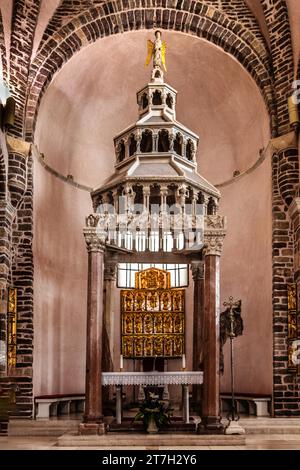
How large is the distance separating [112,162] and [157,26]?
352 centimetres

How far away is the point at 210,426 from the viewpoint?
43.5 feet

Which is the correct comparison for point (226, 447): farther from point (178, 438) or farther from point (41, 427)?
point (41, 427)

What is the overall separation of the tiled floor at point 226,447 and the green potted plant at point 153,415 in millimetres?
986

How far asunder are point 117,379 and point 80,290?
5122mm

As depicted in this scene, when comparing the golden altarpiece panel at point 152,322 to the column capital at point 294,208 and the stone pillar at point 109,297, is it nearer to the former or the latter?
the stone pillar at point 109,297

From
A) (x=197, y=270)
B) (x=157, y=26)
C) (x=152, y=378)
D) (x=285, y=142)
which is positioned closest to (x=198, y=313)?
(x=197, y=270)

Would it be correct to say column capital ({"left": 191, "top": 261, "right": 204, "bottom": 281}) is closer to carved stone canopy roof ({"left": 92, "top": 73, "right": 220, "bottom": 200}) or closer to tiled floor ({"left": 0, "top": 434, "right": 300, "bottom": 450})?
carved stone canopy roof ({"left": 92, "top": 73, "right": 220, "bottom": 200})

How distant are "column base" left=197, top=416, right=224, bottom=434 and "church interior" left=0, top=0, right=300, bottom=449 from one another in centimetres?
3

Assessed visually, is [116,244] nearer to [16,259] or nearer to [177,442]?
[16,259]

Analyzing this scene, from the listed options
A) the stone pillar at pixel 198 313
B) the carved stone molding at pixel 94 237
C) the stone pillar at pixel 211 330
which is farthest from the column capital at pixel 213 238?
the carved stone molding at pixel 94 237

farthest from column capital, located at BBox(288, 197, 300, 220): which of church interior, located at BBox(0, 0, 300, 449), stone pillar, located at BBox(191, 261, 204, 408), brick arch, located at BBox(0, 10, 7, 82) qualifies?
brick arch, located at BBox(0, 10, 7, 82)

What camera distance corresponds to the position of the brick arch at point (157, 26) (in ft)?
56.9

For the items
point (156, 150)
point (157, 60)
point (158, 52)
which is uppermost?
point (158, 52)

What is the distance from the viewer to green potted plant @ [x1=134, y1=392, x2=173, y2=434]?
1347cm
